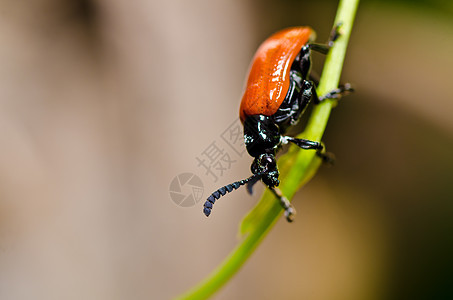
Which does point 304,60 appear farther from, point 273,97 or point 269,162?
point 269,162

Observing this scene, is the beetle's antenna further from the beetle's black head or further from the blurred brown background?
the blurred brown background

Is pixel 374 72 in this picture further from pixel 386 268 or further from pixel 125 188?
pixel 125 188

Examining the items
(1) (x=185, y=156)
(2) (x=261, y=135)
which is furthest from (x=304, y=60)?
(1) (x=185, y=156)

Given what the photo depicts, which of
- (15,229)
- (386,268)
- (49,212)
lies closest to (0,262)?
(15,229)

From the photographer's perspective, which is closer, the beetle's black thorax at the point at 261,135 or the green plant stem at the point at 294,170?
the green plant stem at the point at 294,170

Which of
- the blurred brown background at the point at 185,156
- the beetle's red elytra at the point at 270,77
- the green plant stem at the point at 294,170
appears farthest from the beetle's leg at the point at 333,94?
the blurred brown background at the point at 185,156

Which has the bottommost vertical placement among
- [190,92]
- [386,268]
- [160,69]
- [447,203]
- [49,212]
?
[386,268]

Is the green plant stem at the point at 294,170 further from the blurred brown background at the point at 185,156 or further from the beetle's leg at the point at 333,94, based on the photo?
the blurred brown background at the point at 185,156

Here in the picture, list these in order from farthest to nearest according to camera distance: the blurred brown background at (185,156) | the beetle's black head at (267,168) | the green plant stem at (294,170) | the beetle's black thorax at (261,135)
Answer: the blurred brown background at (185,156)
the beetle's black thorax at (261,135)
the beetle's black head at (267,168)
the green plant stem at (294,170)

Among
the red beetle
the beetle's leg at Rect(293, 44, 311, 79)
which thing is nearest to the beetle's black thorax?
the red beetle
